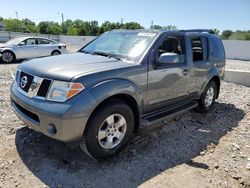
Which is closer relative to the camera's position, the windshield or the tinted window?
the windshield

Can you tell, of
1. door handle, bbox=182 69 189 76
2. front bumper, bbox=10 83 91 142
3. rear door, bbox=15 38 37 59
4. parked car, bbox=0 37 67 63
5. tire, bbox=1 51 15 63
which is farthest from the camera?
rear door, bbox=15 38 37 59

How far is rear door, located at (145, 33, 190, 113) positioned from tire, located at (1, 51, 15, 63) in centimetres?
1056

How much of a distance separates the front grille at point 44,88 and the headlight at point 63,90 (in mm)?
74

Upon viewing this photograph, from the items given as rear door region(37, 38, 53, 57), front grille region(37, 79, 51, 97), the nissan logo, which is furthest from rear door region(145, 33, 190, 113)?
rear door region(37, 38, 53, 57)

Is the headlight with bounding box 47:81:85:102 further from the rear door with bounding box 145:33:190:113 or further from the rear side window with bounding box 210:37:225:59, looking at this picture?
the rear side window with bounding box 210:37:225:59

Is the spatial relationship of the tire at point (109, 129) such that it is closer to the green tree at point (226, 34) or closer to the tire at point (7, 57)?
the tire at point (7, 57)

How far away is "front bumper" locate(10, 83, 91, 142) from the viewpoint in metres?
3.12

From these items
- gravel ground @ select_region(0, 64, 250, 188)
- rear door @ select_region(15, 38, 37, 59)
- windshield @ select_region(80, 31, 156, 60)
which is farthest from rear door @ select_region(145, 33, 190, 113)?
rear door @ select_region(15, 38, 37, 59)

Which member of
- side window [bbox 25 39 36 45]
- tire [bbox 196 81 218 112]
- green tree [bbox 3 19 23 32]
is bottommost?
tire [bbox 196 81 218 112]

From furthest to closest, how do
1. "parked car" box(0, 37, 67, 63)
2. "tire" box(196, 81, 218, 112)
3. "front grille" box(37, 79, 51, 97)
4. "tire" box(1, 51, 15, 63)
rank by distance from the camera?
"parked car" box(0, 37, 67, 63) < "tire" box(1, 51, 15, 63) < "tire" box(196, 81, 218, 112) < "front grille" box(37, 79, 51, 97)

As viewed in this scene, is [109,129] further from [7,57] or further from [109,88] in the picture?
[7,57]

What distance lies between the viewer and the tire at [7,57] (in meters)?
13.1

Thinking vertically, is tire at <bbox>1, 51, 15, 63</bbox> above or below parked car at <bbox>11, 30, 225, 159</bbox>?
below

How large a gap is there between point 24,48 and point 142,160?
453 inches
